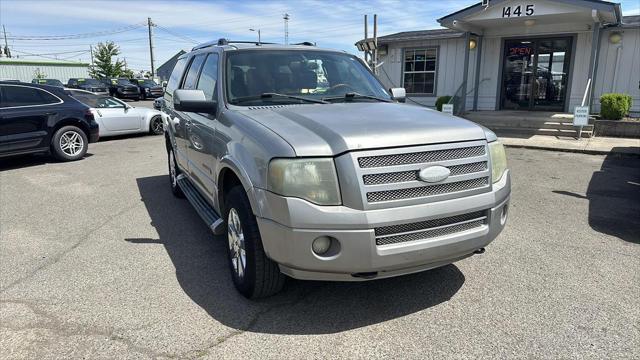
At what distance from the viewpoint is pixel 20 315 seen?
3.30m

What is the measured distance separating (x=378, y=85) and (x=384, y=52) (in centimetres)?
1364

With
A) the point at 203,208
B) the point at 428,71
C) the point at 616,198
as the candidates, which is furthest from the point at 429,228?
the point at 428,71

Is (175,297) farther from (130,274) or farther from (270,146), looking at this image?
(270,146)

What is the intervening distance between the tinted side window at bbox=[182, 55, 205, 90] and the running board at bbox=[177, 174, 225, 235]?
3.83 feet

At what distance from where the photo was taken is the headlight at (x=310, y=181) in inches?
108

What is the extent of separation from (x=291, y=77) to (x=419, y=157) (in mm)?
1775

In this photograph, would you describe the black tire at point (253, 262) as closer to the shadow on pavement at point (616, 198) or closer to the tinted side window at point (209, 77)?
the tinted side window at point (209, 77)

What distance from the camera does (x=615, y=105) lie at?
40.1ft

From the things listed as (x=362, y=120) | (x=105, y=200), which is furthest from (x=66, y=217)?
(x=362, y=120)

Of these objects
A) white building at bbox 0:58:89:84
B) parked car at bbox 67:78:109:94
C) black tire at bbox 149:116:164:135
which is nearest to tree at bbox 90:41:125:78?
white building at bbox 0:58:89:84

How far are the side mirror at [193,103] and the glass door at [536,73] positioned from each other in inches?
532

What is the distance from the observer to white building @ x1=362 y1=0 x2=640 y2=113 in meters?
12.7

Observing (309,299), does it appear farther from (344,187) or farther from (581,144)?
(581,144)

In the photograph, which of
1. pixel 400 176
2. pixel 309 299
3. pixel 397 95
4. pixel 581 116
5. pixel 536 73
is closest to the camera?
pixel 400 176
